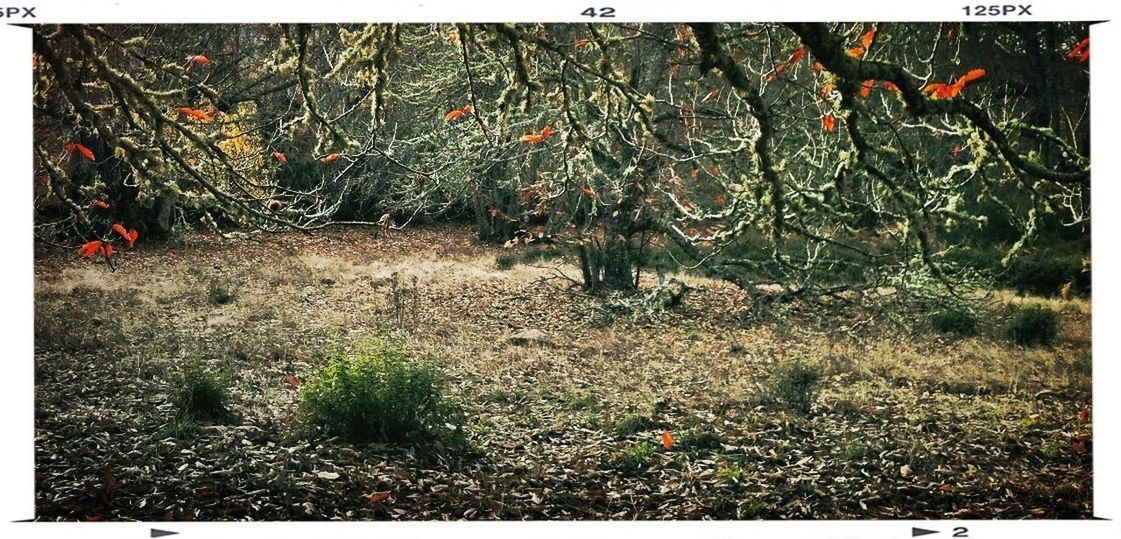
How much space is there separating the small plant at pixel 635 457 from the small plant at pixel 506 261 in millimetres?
4090

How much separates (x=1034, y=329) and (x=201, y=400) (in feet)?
17.6

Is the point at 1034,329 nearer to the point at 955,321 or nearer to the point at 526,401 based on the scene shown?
the point at 955,321

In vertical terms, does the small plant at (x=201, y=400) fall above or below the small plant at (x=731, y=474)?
above

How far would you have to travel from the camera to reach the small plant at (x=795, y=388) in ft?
17.0

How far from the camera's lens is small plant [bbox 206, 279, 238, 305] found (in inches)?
285

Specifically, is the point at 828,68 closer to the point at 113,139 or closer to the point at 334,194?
the point at 113,139

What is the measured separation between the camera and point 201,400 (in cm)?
459

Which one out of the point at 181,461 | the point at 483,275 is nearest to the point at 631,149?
the point at 483,275

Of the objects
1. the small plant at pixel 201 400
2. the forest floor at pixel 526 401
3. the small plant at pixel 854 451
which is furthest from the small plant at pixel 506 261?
the small plant at pixel 854 451

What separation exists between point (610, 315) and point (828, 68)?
14.8 ft

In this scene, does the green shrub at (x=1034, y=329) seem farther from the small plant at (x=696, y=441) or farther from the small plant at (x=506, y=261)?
the small plant at (x=506, y=261)

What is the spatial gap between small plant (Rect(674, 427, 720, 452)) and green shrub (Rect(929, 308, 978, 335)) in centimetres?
276

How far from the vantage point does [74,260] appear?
7.63m
